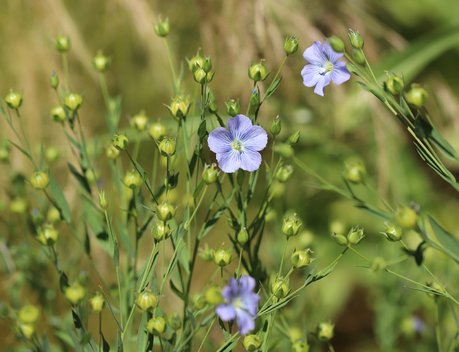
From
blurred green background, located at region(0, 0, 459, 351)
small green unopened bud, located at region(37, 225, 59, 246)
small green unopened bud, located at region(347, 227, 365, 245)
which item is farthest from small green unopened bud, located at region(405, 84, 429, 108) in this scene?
blurred green background, located at region(0, 0, 459, 351)

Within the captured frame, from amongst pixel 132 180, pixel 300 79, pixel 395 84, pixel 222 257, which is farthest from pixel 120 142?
pixel 300 79

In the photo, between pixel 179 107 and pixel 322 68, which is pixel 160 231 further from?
pixel 322 68

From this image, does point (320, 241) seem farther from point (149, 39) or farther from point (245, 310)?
point (245, 310)

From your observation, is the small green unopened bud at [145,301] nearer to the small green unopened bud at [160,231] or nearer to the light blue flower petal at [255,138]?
the small green unopened bud at [160,231]

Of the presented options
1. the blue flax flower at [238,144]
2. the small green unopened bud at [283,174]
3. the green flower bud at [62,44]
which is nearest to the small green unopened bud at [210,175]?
the blue flax flower at [238,144]

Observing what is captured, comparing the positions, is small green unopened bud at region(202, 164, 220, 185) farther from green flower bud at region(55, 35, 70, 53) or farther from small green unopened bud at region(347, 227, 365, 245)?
green flower bud at region(55, 35, 70, 53)

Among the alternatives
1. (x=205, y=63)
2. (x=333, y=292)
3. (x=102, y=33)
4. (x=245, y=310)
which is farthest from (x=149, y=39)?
(x=245, y=310)
